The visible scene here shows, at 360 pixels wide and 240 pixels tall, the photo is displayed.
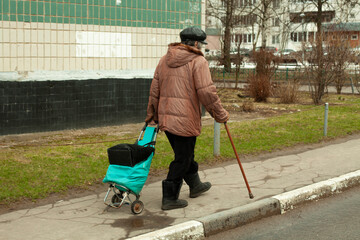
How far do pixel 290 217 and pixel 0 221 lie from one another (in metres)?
3.20

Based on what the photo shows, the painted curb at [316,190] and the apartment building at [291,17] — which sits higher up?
the apartment building at [291,17]

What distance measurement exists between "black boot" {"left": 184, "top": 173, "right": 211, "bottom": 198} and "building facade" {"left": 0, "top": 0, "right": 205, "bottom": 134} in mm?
5610

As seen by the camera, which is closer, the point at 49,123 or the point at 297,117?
the point at 49,123

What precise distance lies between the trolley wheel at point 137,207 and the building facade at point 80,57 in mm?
5785

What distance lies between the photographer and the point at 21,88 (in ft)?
35.9

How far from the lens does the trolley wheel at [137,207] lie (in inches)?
227

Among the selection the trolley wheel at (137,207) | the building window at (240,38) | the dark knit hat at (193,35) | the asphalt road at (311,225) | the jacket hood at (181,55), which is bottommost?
the asphalt road at (311,225)

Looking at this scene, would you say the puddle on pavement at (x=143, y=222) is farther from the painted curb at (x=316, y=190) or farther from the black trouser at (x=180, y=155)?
the painted curb at (x=316, y=190)

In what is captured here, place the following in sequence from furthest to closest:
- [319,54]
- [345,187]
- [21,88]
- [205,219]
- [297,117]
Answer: [319,54]
[297,117]
[21,88]
[345,187]
[205,219]

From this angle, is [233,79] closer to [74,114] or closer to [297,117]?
[297,117]

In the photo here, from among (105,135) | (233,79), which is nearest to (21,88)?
(105,135)

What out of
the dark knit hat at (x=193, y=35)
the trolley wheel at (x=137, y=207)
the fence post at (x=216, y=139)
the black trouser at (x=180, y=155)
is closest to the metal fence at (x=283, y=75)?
the fence post at (x=216, y=139)

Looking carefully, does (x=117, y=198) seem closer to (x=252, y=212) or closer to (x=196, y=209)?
(x=196, y=209)

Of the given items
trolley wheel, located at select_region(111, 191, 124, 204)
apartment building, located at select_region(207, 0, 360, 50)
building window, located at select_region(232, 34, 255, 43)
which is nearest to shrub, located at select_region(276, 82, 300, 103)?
apartment building, located at select_region(207, 0, 360, 50)
